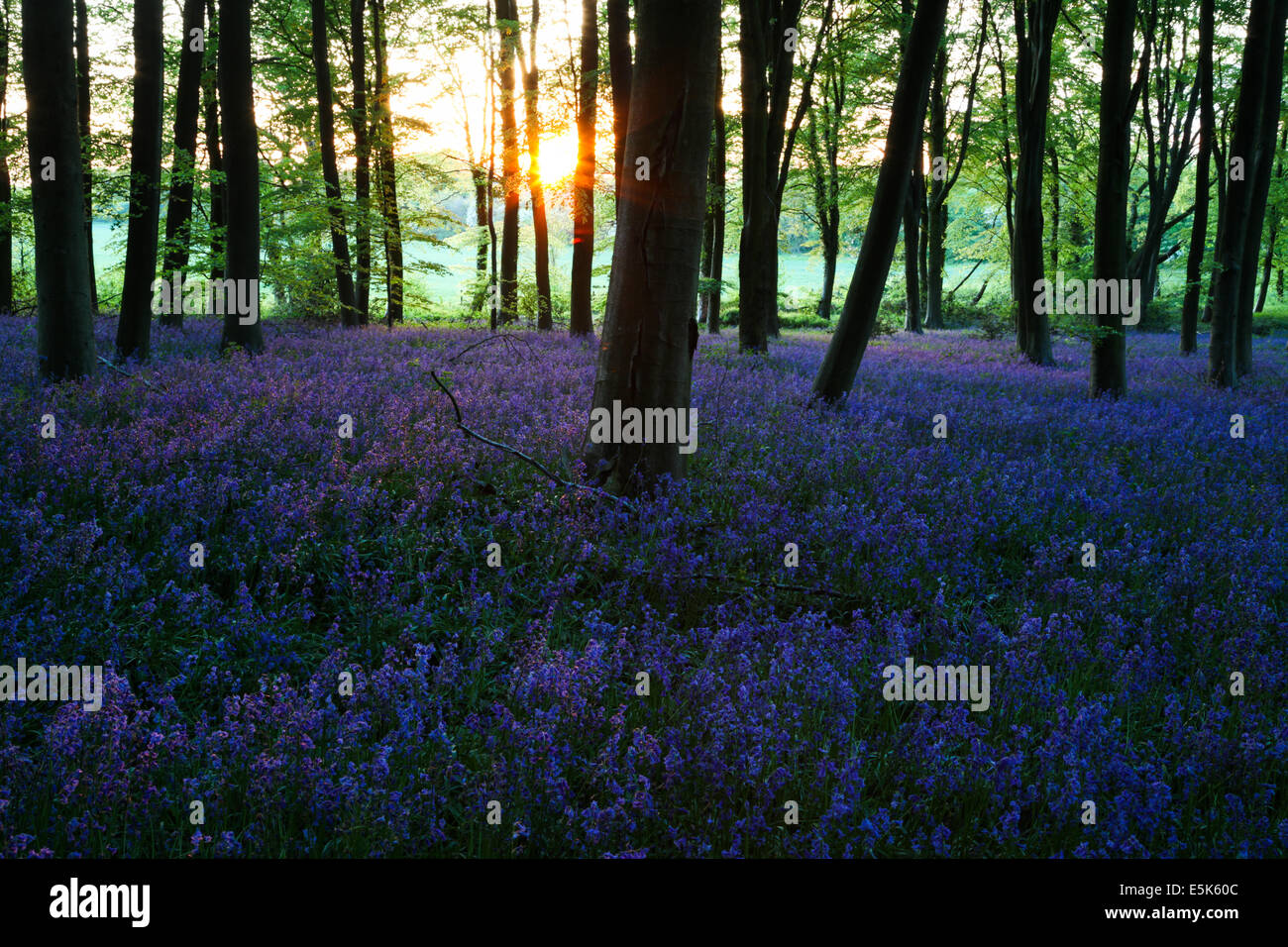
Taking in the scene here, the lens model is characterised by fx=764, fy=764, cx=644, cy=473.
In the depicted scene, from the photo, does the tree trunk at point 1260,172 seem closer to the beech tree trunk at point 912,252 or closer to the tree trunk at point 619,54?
the tree trunk at point 619,54

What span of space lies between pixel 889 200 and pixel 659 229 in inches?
203

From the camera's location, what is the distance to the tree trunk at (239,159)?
11297mm

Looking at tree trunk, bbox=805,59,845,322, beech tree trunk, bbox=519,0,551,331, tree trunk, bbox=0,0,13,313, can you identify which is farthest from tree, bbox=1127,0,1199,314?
tree trunk, bbox=0,0,13,313

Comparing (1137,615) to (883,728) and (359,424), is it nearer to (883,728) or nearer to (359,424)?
(883,728)

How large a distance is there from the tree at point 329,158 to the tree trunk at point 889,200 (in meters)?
12.4

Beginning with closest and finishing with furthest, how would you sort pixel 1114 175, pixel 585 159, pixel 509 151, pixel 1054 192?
pixel 1114 175
pixel 585 159
pixel 509 151
pixel 1054 192

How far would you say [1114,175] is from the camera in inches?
457

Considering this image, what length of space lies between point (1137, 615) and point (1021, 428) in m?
5.00

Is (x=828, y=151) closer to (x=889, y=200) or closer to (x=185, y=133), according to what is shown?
(x=185, y=133)

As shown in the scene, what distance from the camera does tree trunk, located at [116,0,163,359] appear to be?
10484 mm

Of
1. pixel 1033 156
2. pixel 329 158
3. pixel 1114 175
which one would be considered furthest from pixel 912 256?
pixel 329 158

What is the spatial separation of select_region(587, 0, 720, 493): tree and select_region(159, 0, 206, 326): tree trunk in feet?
36.3
